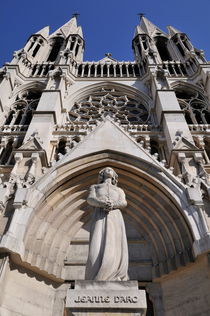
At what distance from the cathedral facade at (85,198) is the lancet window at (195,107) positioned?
0.08 metres

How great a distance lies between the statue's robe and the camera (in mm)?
3586

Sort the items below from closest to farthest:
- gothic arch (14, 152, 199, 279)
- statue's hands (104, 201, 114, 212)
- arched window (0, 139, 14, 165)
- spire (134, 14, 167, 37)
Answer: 1. statue's hands (104, 201, 114, 212)
2. gothic arch (14, 152, 199, 279)
3. arched window (0, 139, 14, 165)
4. spire (134, 14, 167, 37)

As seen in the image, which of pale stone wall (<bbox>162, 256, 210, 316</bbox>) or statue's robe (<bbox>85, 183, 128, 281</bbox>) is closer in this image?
statue's robe (<bbox>85, 183, 128, 281</bbox>)

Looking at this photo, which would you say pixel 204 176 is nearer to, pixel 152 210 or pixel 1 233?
pixel 152 210

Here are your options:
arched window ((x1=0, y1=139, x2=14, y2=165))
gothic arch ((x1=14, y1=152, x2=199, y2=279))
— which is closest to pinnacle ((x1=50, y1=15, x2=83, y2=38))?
arched window ((x1=0, y1=139, x2=14, y2=165))

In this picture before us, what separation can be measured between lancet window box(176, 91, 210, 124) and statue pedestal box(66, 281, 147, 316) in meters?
10.1

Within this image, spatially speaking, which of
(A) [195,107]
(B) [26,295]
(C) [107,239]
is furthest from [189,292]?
(A) [195,107]

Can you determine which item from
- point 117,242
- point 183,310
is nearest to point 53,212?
point 117,242

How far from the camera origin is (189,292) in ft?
17.4

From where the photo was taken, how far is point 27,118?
41.6 ft

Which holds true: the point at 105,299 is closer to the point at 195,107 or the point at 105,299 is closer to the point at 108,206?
the point at 108,206

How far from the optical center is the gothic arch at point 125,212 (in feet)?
19.9

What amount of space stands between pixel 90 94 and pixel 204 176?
9641 mm

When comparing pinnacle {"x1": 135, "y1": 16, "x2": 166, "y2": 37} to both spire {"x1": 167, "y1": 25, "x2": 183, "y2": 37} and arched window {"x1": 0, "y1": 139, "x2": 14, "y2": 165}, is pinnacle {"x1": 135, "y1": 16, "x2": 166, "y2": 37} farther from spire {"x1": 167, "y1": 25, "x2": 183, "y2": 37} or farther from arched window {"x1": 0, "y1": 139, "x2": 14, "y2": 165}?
arched window {"x1": 0, "y1": 139, "x2": 14, "y2": 165}
